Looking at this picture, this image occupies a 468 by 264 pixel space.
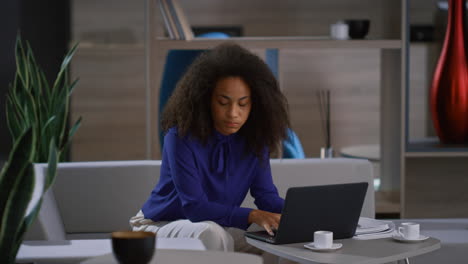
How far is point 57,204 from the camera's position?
9.79ft

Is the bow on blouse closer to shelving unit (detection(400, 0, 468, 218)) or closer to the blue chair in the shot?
the blue chair

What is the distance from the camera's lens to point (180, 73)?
413cm

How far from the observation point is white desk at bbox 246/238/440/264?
1887 millimetres

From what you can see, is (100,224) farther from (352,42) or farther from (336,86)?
(336,86)

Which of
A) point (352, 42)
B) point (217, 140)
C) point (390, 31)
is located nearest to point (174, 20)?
point (352, 42)

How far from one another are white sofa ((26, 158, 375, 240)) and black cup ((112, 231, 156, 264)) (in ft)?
5.13

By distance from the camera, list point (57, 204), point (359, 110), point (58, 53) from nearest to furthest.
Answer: point (57, 204), point (359, 110), point (58, 53)

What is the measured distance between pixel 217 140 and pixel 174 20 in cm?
166

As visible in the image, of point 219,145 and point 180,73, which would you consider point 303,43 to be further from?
point 219,145

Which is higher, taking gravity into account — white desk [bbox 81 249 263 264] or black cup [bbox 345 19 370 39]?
black cup [bbox 345 19 370 39]

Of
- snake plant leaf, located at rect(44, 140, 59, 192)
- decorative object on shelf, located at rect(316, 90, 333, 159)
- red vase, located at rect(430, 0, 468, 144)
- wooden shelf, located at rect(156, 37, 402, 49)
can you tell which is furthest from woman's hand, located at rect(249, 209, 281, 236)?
decorative object on shelf, located at rect(316, 90, 333, 159)

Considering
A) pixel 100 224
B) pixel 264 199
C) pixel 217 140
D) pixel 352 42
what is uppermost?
pixel 352 42

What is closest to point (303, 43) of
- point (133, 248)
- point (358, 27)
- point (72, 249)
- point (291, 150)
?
point (358, 27)

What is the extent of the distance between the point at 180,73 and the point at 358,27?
101 cm
